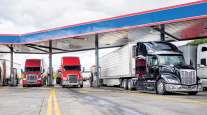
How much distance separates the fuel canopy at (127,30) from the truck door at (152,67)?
6.11 metres

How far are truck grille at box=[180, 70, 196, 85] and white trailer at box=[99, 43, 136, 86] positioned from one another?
328 inches

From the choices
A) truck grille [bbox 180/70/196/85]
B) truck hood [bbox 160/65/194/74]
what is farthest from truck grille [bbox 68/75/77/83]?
truck grille [bbox 180/70/196/85]

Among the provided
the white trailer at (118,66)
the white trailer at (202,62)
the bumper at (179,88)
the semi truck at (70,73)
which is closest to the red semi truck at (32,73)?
the semi truck at (70,73)

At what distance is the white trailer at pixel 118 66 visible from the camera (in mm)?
33094

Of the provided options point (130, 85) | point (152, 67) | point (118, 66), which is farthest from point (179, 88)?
point (118, 66)

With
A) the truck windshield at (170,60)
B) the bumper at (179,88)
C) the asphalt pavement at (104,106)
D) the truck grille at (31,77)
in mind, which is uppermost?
the truck windshield at (170,60)

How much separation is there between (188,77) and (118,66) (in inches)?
565

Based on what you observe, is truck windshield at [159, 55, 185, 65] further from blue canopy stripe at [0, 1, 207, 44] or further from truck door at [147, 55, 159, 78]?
blue canopy stripe at [0, 1, 207, 44]

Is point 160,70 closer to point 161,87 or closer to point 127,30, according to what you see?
point 161,87

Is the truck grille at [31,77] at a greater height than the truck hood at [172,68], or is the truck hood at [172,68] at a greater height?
the truck hood at [172,68]

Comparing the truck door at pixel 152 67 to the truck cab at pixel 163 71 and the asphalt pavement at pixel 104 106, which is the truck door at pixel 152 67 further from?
the asphalt pavement at pixel 104 106

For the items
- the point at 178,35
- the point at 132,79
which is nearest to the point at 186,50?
the point at 132,79

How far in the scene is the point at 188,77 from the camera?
2361 cm

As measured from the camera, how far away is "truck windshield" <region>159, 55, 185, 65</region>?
81.4 feet
